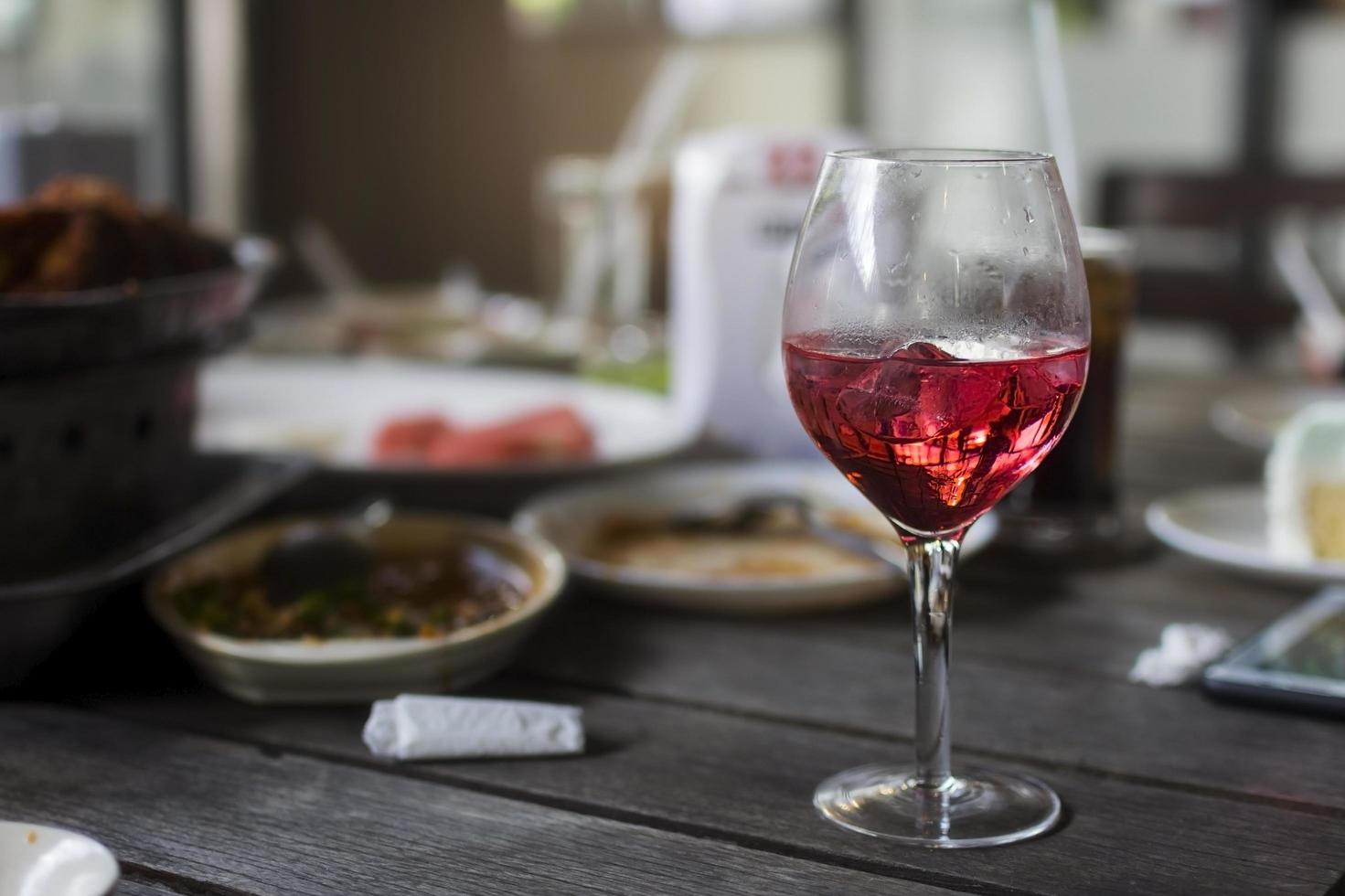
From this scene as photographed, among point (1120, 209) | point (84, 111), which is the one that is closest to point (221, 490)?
point (84, 111)

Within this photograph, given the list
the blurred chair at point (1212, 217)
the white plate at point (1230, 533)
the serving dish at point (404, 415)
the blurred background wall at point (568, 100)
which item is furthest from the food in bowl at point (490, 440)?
the blurred chair at point (1212, 217)

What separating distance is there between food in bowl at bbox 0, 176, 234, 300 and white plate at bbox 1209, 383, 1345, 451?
1069mm

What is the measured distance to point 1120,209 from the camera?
3.21m

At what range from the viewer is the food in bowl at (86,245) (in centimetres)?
92

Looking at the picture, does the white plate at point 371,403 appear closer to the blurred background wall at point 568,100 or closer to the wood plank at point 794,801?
the blurred background wall at point 568,100

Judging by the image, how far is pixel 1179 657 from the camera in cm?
90

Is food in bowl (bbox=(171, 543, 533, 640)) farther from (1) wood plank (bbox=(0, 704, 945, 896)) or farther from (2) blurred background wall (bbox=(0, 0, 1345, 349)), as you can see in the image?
(2) blurred background wall (bbox=(0, 0, 1345, 349))

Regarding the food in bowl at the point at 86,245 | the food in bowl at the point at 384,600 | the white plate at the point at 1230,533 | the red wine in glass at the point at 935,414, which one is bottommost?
the food in bowl at the point at 384,600

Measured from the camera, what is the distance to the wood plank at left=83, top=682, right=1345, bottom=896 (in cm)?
66

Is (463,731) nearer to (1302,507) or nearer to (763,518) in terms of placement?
(763,518)

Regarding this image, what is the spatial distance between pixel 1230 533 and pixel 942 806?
593mm

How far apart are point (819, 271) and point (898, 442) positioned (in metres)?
0.08

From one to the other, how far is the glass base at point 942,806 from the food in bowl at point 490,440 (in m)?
0.64

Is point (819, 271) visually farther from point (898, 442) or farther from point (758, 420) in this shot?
point (758, 420)
